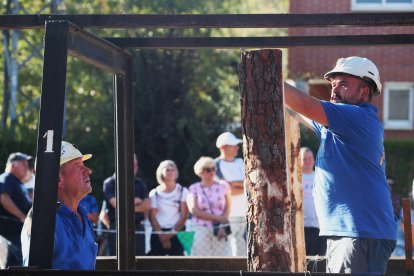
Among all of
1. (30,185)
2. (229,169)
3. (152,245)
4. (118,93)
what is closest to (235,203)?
(229,169)

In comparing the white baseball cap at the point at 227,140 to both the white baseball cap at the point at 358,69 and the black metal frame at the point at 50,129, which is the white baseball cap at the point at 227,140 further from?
the black metal frame at the point at 50,129

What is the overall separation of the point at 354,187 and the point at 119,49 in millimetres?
2051

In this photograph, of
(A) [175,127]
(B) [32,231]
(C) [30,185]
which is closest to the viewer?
(B) [32,231]

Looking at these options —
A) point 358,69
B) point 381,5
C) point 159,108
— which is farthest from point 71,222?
point 381,5

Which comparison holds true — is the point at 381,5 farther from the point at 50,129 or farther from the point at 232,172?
the point at 50,129

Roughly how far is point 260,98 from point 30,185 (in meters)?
8.14

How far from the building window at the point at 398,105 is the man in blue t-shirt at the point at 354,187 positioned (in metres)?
17.8

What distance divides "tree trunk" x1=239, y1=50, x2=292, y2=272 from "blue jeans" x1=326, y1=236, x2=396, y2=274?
710 millimetres

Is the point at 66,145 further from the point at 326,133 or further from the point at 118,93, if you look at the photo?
the point at 326,133

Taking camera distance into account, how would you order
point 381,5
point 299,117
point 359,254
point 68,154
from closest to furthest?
point 359,254 < point 68,154 < point 299,117 < point 381,5

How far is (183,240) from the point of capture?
1048cm

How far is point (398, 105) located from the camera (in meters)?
23.4

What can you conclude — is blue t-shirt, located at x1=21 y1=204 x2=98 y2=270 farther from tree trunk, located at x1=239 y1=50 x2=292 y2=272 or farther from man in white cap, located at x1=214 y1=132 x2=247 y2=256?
man in white cap, located at x1=214 y1=132 x2=247 y2=256

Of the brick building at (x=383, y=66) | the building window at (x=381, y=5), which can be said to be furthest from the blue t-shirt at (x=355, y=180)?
the building window at (x=381, y=5)
